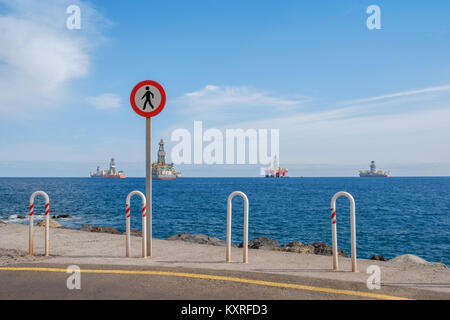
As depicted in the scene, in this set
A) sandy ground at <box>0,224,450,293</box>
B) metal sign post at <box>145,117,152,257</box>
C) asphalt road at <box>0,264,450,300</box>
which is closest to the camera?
asphalt road at <box>0,264,450,300</box>

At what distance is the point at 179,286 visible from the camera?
5043mm

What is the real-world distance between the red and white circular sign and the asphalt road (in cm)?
273

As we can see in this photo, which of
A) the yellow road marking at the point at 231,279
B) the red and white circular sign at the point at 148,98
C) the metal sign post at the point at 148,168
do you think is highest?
the red and white circular sign at the point at 148,98

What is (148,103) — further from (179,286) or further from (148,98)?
(179,286)

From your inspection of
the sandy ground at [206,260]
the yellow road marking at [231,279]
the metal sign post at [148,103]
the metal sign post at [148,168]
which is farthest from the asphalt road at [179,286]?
the metal sign post at [148,103]

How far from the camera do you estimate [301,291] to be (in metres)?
4.84

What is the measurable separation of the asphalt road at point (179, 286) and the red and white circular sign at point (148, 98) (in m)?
2.73

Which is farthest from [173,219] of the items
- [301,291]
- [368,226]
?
[301,291]

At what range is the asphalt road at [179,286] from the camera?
465 centimetres

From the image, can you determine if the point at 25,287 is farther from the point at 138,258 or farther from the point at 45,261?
the point at 138,258

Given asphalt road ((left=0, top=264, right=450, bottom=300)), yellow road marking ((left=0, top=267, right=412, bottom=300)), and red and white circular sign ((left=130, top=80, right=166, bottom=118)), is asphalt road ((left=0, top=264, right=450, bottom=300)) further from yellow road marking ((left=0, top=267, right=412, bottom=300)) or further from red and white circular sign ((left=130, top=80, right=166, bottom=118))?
red and white circular sign ((left=130, top=80, right=166, bottom=118))

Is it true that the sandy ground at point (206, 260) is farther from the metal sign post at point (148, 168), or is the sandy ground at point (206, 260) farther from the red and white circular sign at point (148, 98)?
the red and white circular sign at point (148, 98)

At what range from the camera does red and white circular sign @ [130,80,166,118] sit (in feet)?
22.8

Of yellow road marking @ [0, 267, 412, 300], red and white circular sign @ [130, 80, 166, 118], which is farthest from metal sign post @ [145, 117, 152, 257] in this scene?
yellow road marking @ [0, 267, 412, 300]
